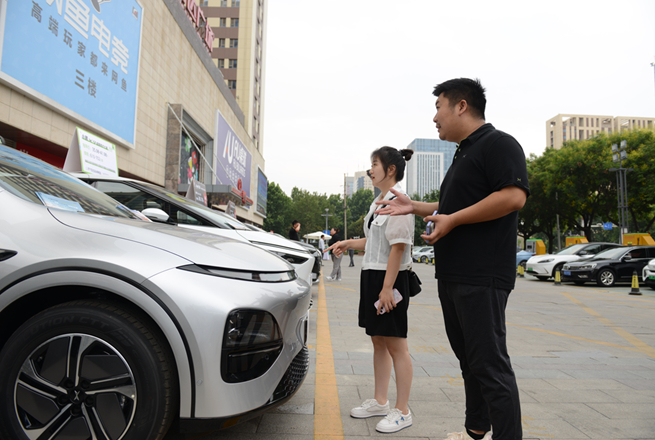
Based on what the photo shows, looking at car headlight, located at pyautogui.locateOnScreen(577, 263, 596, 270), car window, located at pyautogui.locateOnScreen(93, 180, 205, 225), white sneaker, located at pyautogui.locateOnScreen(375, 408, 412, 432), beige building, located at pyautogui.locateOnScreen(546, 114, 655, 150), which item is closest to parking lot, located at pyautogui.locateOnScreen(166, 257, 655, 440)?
white sneaker, located at pyautogui.locateOnScreen(375, 408, 412, 432)

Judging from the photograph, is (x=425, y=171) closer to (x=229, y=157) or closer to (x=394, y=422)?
(x=229, y=157)

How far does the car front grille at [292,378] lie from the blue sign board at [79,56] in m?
8.39

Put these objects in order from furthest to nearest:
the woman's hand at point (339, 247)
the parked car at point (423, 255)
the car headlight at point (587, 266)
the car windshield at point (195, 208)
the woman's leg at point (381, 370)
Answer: the parked car at point (423, 255) → the car headlight at point (587, 266) → the car windshield at point (195, 208) → the woman's hand at point (339, 247) → the woman's leg at point (381, 370)

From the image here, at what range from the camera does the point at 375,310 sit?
8.30 ft

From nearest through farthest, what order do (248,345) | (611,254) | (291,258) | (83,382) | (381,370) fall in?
(83,382), (248,345), (381,370), (291,258), (611,254)

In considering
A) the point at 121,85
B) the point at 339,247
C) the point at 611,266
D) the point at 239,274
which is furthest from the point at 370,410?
the point at 611,266

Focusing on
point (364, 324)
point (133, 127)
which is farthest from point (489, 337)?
point (133, 127)

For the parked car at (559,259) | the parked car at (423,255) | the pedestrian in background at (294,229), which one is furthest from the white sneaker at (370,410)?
the parked car at (423,255)

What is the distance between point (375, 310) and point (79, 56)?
10.1 meters

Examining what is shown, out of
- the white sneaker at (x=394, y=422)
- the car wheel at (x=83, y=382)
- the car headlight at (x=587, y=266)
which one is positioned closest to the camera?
the car wheel at (x=83, y=382)

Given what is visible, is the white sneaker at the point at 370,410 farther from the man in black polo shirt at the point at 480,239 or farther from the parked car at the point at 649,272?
the parked car at the point at 649,272

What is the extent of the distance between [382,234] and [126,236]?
140cm

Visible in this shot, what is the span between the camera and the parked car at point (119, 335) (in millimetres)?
1717

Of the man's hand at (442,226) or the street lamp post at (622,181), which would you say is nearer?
the man's hand at (442,226)
